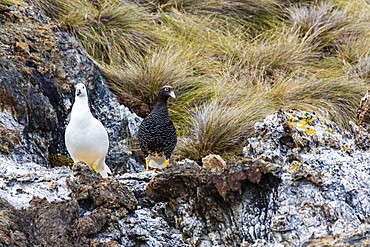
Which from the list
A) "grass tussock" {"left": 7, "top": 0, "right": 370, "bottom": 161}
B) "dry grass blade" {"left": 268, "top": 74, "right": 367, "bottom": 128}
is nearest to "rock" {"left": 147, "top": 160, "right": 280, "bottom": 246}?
"grass tussock" {"left": 7, "top": 0, "right": 370, "bottom": 161}

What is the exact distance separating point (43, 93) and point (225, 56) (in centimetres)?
330

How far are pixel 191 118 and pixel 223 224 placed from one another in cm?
394

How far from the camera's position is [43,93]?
→ 569cm

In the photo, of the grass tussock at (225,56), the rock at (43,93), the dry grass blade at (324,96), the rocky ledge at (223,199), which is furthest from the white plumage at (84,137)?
the dry grass blade at (324,96)

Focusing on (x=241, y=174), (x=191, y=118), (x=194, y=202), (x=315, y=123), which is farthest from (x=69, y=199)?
(x=191, y=118)

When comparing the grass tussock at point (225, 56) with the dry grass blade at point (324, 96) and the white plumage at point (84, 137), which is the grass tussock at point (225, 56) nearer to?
the dry grass blade at point (324, 96)

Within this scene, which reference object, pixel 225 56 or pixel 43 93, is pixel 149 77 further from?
pixel 43 93

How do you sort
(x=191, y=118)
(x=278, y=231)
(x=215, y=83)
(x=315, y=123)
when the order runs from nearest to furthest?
(x=278, y=231)
(x=315, y=123)
(x=191, y=118)
(x=215, y=83)

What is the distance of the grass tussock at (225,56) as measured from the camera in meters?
6.69

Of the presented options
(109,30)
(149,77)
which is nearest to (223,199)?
(149,77)

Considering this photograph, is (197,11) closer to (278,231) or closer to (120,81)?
(120,81)

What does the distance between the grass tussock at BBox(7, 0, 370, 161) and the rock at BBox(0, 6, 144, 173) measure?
0.58 metres

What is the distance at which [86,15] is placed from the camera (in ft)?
25.4

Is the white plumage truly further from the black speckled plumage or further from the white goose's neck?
the black speckled plumage
